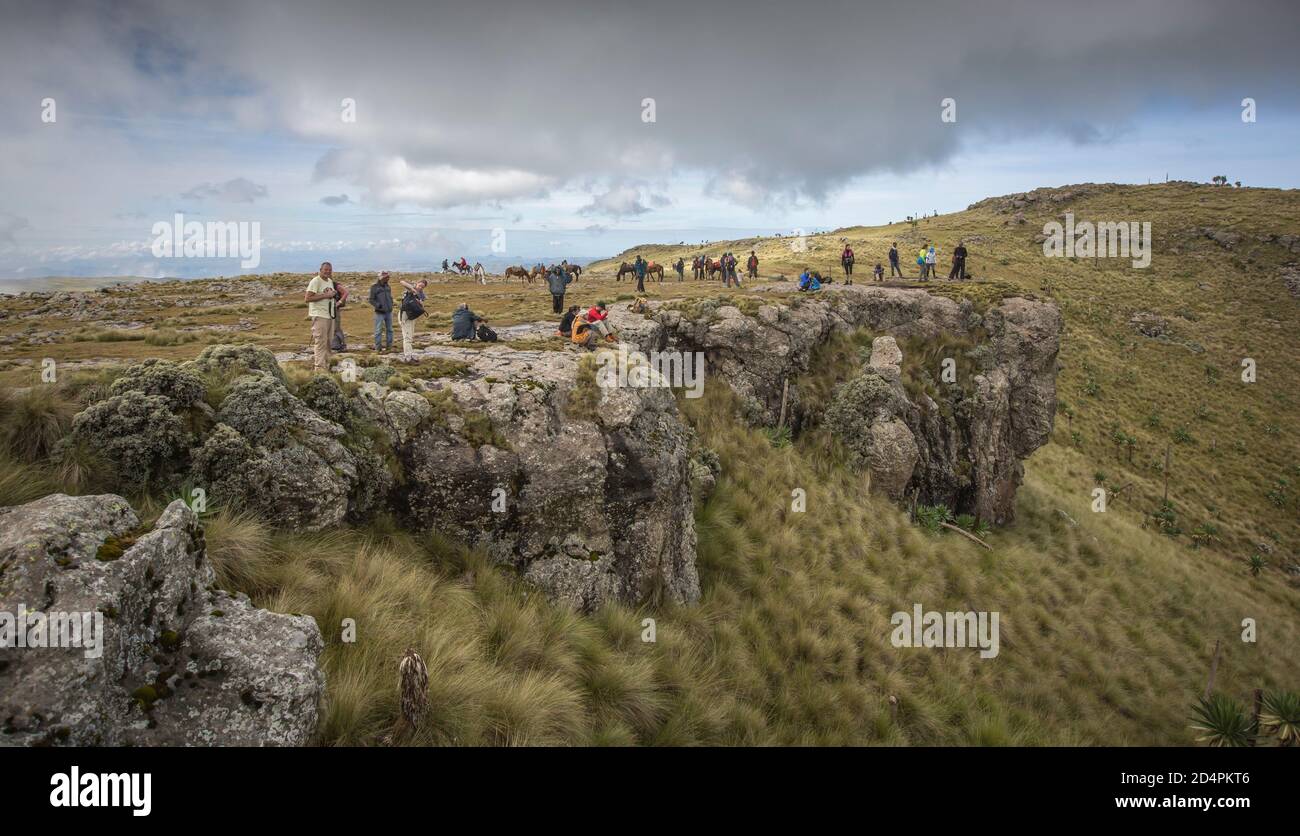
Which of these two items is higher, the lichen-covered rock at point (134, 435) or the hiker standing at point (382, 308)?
the hiker standing at point (382, 308)

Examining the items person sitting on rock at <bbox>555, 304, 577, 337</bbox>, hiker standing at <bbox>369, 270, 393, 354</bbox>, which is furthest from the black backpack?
person sitting on rock at <bbox>555, 304, 577, 337</bbox>

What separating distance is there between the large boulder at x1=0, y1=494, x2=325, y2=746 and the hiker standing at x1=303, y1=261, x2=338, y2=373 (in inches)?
283

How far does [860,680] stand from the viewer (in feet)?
38.4

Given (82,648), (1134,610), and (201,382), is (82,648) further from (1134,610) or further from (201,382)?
(1134,610)

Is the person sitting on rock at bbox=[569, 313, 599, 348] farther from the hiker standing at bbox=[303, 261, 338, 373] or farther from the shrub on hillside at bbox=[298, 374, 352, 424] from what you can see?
the shrub on hillside at bbox=[298, 374, 352, 424]

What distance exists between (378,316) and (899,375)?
1832 cm

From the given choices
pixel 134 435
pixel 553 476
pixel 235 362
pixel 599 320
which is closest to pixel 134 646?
pixel 134 435

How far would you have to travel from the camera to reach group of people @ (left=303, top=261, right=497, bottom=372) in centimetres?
1159

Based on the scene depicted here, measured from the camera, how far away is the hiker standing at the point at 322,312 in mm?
11406

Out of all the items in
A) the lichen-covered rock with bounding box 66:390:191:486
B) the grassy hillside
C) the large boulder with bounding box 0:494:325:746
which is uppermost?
the lichen-covered rock with bounding box 66:390:191:486

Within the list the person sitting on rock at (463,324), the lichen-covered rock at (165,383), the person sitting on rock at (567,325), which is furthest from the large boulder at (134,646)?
the person sitting on rock at (567,325)

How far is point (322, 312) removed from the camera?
11.8 m

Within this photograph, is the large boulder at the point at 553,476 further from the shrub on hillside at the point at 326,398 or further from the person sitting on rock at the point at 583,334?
the person sitting on rock at the point at 583,334

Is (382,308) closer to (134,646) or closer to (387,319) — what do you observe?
(387,319)
